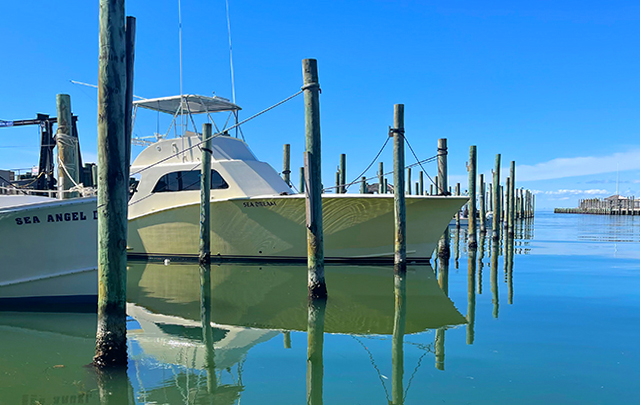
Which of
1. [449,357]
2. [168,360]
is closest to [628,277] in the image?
[449,357]

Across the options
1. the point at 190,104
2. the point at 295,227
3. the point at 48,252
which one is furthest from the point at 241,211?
the point at 48,252

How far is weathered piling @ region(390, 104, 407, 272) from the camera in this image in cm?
1104

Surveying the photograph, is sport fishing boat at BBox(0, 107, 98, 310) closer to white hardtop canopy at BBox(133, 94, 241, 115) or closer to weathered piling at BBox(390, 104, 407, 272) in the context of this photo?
weathered piling at BBox(390, 104, 407, 272)

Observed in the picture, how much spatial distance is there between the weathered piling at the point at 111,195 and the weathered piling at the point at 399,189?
23.3 feet

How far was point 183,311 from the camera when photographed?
7887 mm

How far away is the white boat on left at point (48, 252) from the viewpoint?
24.9ft

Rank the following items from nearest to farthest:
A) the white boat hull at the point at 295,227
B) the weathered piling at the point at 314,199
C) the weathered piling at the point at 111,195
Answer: the weathered piling at the point at 111,195 → the weathered piling at the point at 314,199 → the white boat hull at the point at 295,227

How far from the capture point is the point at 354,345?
5973 mm

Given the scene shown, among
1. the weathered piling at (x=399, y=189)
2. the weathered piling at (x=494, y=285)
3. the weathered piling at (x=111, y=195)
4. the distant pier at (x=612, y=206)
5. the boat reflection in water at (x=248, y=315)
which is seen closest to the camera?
the weathered piling at (x=111, y=195)

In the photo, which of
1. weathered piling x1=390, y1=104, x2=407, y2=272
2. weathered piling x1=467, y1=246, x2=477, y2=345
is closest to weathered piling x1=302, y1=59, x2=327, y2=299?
weathered piling x1=467, y1=246, x2=477, y2=345

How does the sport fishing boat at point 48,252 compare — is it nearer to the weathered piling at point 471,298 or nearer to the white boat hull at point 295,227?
the white boat hull at point 295,227

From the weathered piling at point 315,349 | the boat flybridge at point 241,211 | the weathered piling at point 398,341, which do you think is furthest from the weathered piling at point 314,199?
the boat flybridge at point 241,211

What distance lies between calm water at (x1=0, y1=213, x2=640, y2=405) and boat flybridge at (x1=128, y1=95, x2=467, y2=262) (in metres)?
1.96

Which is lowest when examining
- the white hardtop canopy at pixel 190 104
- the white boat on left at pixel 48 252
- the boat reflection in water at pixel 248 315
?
the boat reflection in water at pixel 248 315
